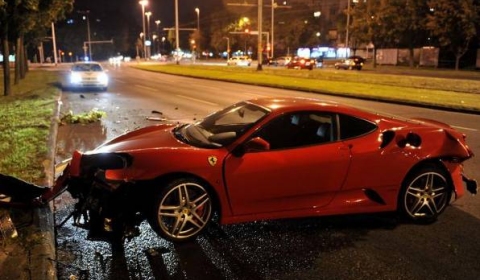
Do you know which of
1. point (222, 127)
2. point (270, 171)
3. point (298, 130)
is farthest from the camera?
point (222, 127)

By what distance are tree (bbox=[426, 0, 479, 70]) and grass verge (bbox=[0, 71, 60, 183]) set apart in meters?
41.6

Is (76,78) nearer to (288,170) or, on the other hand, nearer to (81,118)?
(81,118)

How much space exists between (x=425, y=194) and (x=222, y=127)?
245 centimetres

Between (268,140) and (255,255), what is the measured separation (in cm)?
117

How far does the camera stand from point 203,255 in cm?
483

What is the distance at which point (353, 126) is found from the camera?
558cm

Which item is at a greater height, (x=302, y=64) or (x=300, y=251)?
(x=302, y=64)

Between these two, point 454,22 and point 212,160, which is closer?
point 212,160

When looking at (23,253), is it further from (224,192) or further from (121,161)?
(224,192)

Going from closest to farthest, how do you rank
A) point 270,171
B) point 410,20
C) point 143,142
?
point 270,171, point 143,142, point 410,20

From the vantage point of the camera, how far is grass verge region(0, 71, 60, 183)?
7551mm

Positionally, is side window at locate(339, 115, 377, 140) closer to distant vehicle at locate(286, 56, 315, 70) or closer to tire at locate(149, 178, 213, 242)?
tire at locate(149, 178, 213, 242)

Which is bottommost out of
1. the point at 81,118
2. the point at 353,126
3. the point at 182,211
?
the point at 81,118

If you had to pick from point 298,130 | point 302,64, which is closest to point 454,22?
point 302,64
